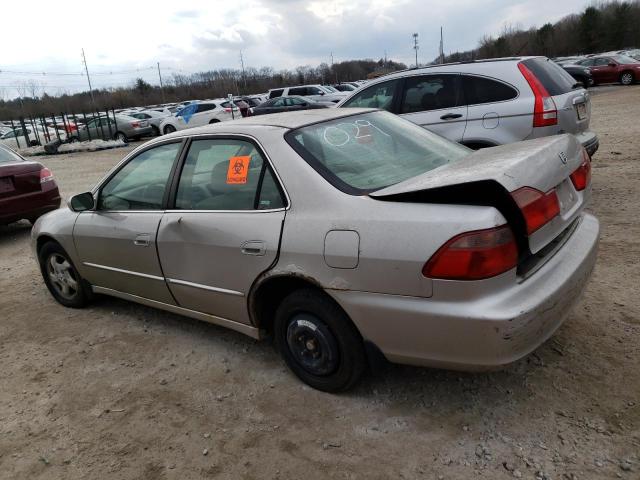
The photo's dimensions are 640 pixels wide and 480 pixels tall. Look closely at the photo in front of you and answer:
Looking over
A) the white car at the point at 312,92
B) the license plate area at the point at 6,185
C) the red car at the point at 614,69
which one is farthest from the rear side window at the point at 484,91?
the red car at the point at 614,69

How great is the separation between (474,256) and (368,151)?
1.15 m

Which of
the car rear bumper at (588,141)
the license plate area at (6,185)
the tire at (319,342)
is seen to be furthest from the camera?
the license plate area at (6,185)

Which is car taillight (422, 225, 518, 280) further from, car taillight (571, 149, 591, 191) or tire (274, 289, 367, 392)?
car taillight (571, 149, 591, 191)

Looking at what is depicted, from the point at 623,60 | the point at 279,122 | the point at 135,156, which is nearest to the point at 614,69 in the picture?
the point at 623,60

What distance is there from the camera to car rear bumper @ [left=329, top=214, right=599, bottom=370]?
7.34ft

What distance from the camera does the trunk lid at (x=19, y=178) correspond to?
692cm

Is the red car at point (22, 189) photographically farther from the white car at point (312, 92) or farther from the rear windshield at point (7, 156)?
the white car at point (312, 92)

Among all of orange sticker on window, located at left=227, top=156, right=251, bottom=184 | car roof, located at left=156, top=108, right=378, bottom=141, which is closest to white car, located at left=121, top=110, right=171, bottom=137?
car roof, located at left=156, top=108, right=378, bottom=141

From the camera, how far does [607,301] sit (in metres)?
3.60

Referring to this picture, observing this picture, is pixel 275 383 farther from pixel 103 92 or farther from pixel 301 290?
pixel 103 92

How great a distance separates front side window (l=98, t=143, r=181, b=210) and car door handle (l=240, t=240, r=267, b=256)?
0.95m

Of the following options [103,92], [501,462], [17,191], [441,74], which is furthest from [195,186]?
[103,92]

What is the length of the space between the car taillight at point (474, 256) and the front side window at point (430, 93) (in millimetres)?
4112

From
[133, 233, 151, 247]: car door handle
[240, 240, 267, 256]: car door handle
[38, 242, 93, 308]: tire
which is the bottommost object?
[38, 242, 93, 308]: tire
